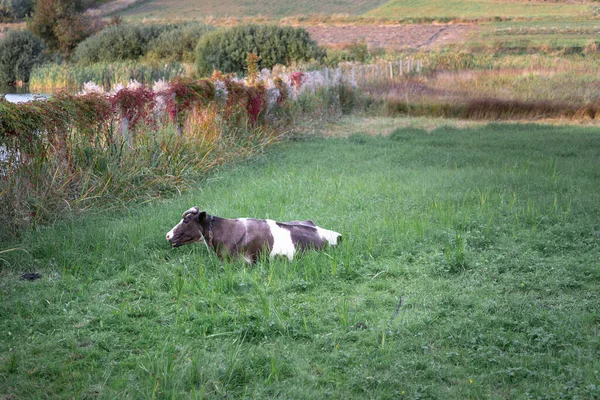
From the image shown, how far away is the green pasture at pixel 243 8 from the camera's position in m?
58.1

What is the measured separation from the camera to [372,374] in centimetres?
417

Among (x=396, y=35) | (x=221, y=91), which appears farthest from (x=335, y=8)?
(x=221, y=91)

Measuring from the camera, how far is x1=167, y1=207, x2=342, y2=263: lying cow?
6.25m

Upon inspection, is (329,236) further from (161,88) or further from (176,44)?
(176,44)

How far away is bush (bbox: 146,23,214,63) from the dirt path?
29.9 ft

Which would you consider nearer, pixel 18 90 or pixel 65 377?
pixel 65 377

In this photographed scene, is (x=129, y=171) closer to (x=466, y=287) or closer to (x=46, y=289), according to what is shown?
(x=46, y=289)

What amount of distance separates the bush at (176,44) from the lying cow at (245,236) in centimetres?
3347

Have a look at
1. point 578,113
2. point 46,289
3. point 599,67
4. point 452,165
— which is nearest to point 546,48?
point 599,67

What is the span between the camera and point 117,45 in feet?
132

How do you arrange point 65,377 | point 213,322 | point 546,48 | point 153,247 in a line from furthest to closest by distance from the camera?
point 546,48
point 153,247
point 213,322
point 65,377

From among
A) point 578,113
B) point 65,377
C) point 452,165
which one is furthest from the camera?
point 578,113

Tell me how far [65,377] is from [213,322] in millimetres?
1145

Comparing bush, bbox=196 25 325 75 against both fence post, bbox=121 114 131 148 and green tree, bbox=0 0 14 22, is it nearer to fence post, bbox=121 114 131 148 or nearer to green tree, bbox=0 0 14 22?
fence post, bbox=121 114 131 148
